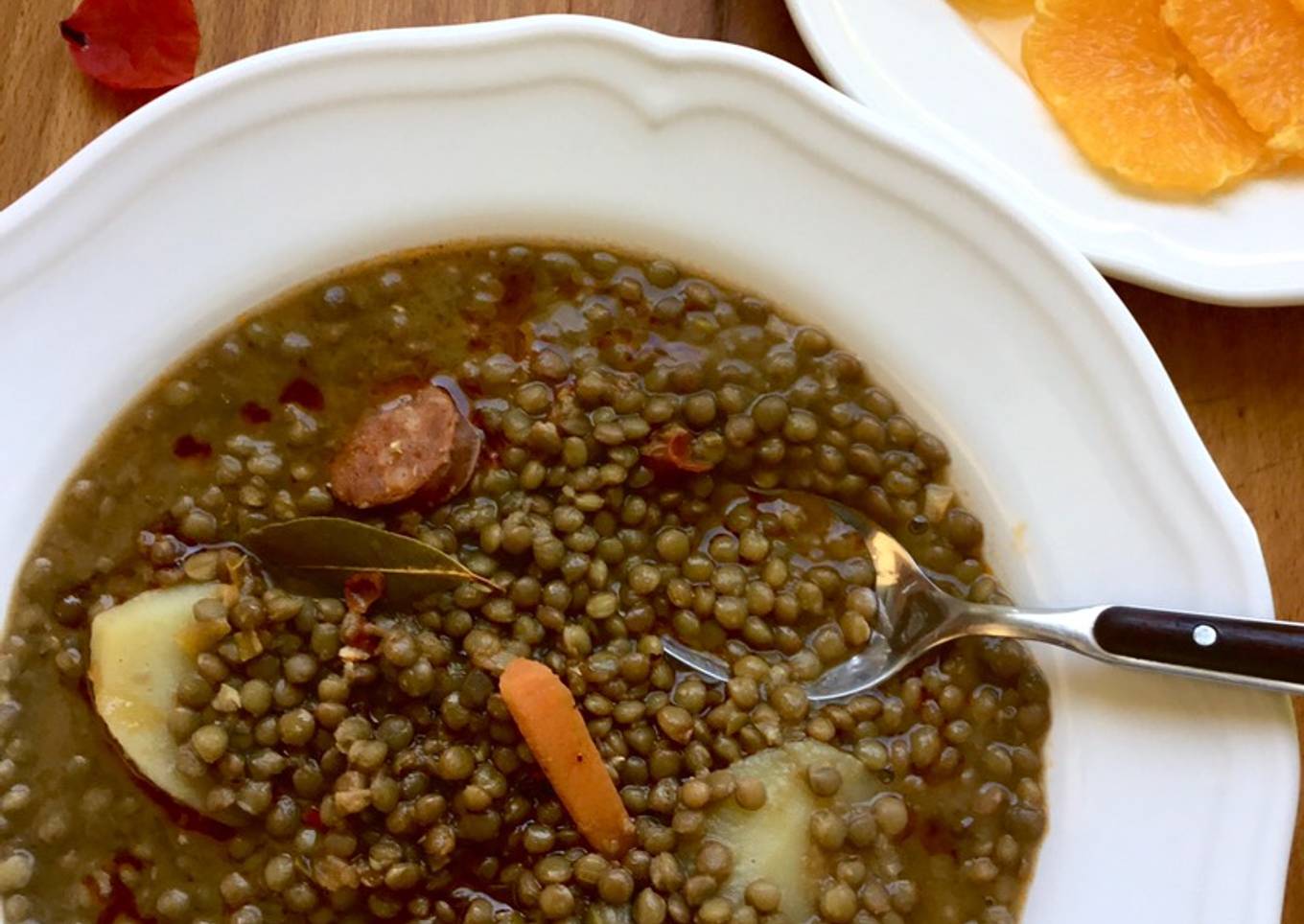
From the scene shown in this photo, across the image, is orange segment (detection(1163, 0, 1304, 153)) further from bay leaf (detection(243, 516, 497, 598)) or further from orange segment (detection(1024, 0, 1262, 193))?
bay leaf (detection(243, 516, 497, 598))

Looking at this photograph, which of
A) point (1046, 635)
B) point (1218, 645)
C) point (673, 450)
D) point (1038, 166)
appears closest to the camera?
point (1218, 645)

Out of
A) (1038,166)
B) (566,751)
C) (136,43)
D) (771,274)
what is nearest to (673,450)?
(771,274)

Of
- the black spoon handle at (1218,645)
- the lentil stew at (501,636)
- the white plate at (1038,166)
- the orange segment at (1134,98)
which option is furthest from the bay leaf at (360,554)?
the orange segment at (1134,98)

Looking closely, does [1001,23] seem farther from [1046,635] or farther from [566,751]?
[566,751]

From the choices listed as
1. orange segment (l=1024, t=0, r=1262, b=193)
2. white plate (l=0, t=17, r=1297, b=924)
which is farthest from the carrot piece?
orange segment (l=1024, t=0, r=1262, b=193)

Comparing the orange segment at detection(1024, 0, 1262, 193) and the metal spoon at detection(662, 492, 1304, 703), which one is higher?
the orange segment at detection(1024, 0, 1262, 193)

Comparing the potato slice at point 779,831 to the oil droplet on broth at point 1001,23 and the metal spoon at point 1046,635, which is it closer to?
the metal spoon at point 1046,635
